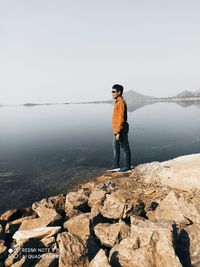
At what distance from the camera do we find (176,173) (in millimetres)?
10367

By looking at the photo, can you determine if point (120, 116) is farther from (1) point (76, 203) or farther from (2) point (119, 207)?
(2) point (119, 207)

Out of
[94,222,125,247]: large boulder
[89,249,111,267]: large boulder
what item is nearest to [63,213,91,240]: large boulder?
[94,222,125,247]: large boulder

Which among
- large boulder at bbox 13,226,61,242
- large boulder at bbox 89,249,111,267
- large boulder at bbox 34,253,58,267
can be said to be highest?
large boulder at bbox 89,249,111,267

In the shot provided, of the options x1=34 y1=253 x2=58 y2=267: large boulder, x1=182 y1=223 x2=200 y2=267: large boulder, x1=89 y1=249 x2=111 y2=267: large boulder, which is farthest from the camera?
x1=34 y1=253 x2=58 y2=267: large boulder

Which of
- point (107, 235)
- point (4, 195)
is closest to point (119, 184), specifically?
point (107, 235)

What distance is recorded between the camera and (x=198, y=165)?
10695mm

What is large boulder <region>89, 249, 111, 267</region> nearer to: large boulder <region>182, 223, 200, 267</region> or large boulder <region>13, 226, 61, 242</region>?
large boulder <region>182, 223, 200, 267</region>

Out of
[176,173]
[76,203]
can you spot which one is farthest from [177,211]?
[76,203]

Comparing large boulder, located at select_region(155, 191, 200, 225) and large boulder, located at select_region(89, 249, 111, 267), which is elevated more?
large boulder, located at select_region(155, 191, 200, 225)

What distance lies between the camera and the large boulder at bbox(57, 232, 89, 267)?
21.5 feet

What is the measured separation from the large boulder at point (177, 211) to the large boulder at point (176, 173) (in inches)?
52.1

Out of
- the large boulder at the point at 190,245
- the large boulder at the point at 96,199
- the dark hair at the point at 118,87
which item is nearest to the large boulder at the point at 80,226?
the large boulder at the point at 96,199

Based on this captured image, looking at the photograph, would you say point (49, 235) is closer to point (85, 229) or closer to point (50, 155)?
point (85, 229)

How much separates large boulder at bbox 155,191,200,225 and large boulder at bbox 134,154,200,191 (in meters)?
1.32
